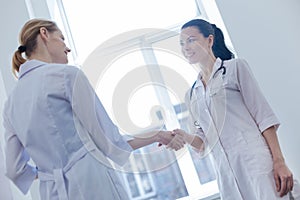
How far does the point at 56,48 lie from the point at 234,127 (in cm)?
69

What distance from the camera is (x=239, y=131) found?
1.05m

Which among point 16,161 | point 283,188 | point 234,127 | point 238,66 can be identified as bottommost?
point 283,188

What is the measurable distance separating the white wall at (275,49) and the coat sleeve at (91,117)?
37.9 inches

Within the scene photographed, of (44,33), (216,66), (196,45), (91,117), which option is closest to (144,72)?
(196,45)

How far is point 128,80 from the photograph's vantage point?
139 centimetres

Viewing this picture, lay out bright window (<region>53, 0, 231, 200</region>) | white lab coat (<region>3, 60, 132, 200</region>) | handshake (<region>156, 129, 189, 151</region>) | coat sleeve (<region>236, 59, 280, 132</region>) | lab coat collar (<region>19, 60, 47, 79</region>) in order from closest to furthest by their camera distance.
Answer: white lab coat (<region>3, 60, 132, 200</region>) → lab coat collar (<region>19, 60, 47, 79</region>) → coat sleeve (<region>236, 59, 280, 132</region>) → handshake (<region>156, 129, 189, 151</region>) → bright window (<region>53, 0, 231, 200</region>)

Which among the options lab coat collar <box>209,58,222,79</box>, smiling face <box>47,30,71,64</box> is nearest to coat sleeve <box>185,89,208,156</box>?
lab coat collar <box>209,58,222,79</box>

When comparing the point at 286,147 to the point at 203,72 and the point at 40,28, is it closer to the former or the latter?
the point at 203,72

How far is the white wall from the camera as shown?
143cm

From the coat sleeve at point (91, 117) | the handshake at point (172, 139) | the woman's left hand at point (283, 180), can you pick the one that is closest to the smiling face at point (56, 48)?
the coat sleeve at point (91, 117)

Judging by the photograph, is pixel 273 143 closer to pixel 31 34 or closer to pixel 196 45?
pixel 196 45

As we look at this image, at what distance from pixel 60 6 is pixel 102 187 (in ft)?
5.41

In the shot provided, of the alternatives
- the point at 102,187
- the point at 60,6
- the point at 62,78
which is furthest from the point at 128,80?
the point at 60,6

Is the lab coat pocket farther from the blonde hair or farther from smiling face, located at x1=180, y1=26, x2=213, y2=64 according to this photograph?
the blonde hair
